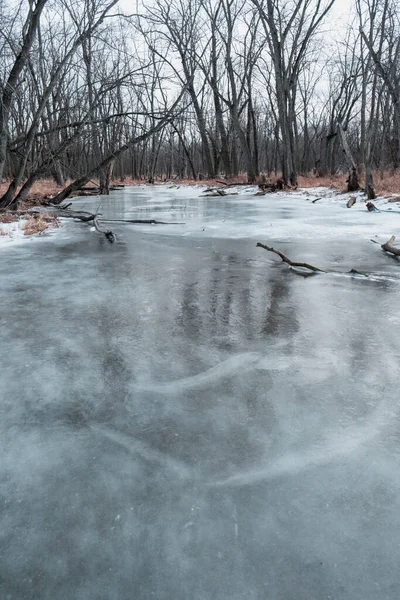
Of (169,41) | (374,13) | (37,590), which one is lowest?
(37,590)

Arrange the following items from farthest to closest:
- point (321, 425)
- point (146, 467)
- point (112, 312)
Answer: point (112, 312)
point (321, 425)
point (146, 467)

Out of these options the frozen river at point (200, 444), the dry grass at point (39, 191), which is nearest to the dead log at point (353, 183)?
the dry grass at point (39, 191)

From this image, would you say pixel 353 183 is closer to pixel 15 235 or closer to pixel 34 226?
pixel 34 226

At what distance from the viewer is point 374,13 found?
14.9m

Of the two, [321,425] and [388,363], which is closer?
[321,425]

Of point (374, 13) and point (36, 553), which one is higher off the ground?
point (374, 13)

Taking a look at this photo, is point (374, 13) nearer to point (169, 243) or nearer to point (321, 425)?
point (169, 243)

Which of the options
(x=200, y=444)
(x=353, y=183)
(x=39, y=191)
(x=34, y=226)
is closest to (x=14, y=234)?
(x=34, y=226)

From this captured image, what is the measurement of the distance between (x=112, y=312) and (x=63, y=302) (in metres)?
0.57

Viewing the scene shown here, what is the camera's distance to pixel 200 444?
183 centimetres

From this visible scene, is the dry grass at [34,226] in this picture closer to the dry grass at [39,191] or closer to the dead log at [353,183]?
the dry grass at [39,191]

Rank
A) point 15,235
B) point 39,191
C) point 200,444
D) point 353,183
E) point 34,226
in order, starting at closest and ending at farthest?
1. point 200,444
2. point 15,235
3. point 34,226
4. point 353,183
5. point 39,191

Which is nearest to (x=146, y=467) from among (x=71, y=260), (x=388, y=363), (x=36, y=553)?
(x=36, y=553)

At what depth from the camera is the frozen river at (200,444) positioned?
50.1 inches
